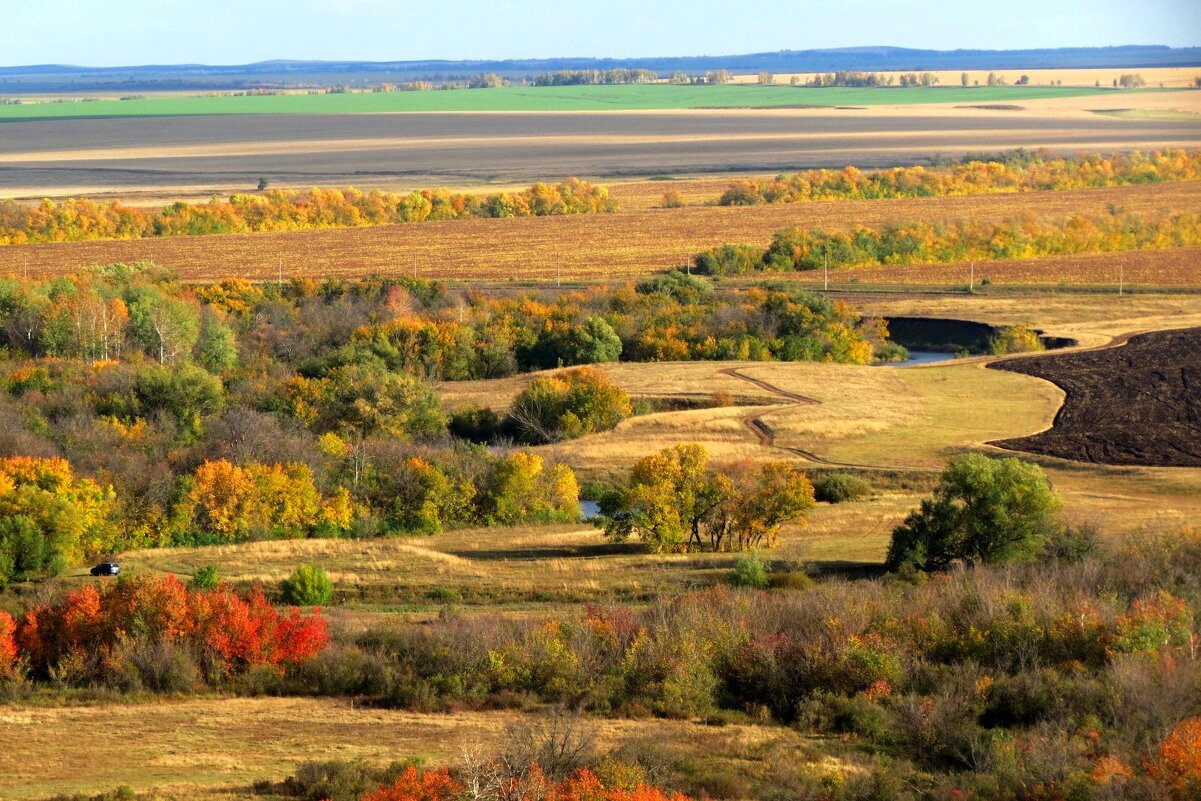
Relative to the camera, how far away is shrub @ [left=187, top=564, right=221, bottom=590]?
120ft

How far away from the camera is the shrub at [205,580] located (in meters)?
36.5

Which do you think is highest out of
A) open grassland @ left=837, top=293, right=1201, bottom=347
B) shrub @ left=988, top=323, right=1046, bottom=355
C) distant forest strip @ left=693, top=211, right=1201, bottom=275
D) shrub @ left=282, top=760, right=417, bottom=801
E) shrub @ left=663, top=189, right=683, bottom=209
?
shrub @ left=663, top=189, right=683, bottom=209

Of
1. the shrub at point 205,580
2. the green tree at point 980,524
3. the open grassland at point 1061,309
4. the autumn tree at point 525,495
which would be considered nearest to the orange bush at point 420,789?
the shrub at point 205,580

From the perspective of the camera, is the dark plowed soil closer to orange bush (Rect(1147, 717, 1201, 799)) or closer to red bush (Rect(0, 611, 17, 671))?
orange bush (Rect(1147, 717, 1201, 799))

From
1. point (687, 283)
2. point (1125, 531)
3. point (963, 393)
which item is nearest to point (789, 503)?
point (1125, 531)

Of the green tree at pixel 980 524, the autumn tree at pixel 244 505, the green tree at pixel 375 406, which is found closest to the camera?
the green tree at pixel 980 524

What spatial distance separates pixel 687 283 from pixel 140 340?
26.7 m

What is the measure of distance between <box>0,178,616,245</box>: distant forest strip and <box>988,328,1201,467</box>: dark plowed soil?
58569mm

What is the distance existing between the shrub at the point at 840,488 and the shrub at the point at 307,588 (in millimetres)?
16209

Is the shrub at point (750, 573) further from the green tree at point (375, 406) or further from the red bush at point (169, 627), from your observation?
the green tree at point (375, 406)

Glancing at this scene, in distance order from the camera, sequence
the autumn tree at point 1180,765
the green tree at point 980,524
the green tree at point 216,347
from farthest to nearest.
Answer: the green tree at point 216,347, the green tree at point 980,524, the autumn tree at point 1180,765

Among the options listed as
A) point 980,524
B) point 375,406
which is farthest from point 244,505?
point 980,524

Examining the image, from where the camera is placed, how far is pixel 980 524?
3878 centimetres

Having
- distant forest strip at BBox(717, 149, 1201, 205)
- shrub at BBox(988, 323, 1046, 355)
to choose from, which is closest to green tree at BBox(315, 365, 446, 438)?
shrub at BBox(988, 323, 1046, 355)
